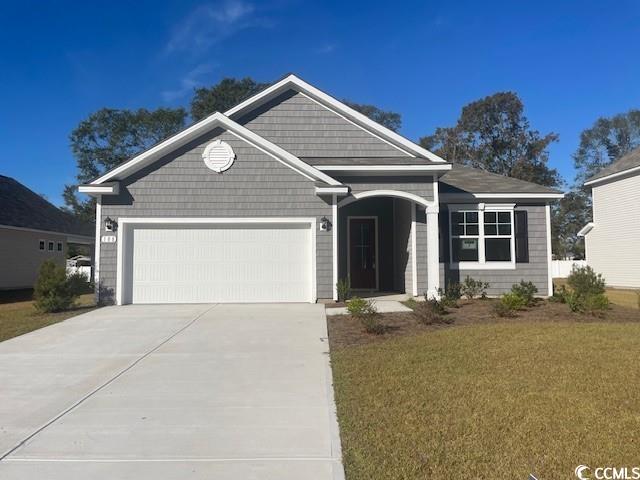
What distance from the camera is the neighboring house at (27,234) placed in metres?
20.3

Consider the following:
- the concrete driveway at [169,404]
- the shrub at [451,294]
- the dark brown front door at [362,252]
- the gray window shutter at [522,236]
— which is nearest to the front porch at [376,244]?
the dark brown front door at [362,252]

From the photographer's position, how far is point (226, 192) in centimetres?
1308

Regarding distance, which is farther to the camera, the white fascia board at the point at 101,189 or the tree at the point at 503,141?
the tree at the point at 503,141

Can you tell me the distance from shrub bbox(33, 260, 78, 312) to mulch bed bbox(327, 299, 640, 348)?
21.3 feet

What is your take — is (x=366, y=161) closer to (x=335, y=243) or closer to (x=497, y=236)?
(x=335, y=243)

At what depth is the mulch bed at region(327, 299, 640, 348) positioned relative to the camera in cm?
862

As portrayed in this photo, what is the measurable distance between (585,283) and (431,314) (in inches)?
157

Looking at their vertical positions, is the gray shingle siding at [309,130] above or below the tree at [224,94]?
below

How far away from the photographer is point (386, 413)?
4.76 metres

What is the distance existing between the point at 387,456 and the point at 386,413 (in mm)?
939

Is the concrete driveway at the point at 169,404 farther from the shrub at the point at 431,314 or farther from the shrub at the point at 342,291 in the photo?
the shrub at the point at 342,291

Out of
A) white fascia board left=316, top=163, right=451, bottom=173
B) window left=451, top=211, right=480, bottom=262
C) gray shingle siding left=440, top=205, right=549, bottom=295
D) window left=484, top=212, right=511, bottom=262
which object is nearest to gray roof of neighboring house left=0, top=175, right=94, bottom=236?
white fascia board left=316, top=163, right=451, bottom=173

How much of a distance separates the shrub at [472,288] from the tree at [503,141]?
3186 cm

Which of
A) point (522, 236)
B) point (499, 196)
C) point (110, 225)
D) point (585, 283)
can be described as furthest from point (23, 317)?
point (522, 236)
